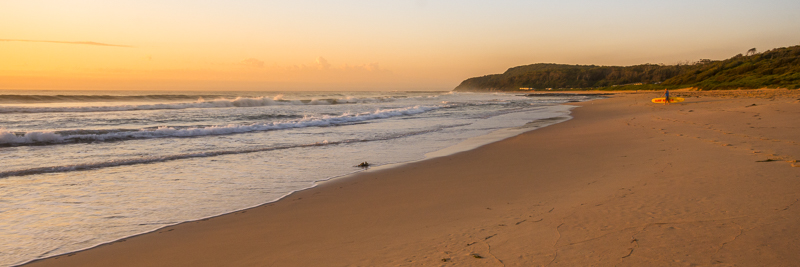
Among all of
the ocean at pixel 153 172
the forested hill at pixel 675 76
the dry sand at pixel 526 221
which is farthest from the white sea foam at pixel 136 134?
the forested hill at pixel 675 76

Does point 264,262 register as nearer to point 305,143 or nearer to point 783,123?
point 305,143

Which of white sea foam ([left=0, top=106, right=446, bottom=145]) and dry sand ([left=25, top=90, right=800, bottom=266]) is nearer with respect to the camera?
dry sand ([left=25, top=90, right=800, bottom=266])

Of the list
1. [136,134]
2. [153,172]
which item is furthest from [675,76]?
[153,172]

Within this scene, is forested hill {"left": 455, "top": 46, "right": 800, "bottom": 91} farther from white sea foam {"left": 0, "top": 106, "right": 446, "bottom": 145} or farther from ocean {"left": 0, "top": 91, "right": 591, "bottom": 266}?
white sea foam {"left": 0, "top": 106, "right": 446, "bottom": 145}

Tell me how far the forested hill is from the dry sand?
3843 cm

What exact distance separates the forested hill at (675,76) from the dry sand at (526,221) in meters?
38.4

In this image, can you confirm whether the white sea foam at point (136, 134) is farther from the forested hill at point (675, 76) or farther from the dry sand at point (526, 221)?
the forested hill at point (675, 76)

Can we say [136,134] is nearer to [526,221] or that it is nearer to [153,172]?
[153,172]

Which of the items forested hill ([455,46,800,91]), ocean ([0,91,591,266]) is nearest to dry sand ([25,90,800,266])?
ocean ([0,91,591,266])

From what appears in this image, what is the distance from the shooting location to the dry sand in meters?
2.80

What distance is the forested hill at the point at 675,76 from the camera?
41.7m

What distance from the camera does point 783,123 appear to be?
391 inches

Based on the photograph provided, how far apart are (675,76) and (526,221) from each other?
77259 millimetres

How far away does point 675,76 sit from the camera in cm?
A: 6656
